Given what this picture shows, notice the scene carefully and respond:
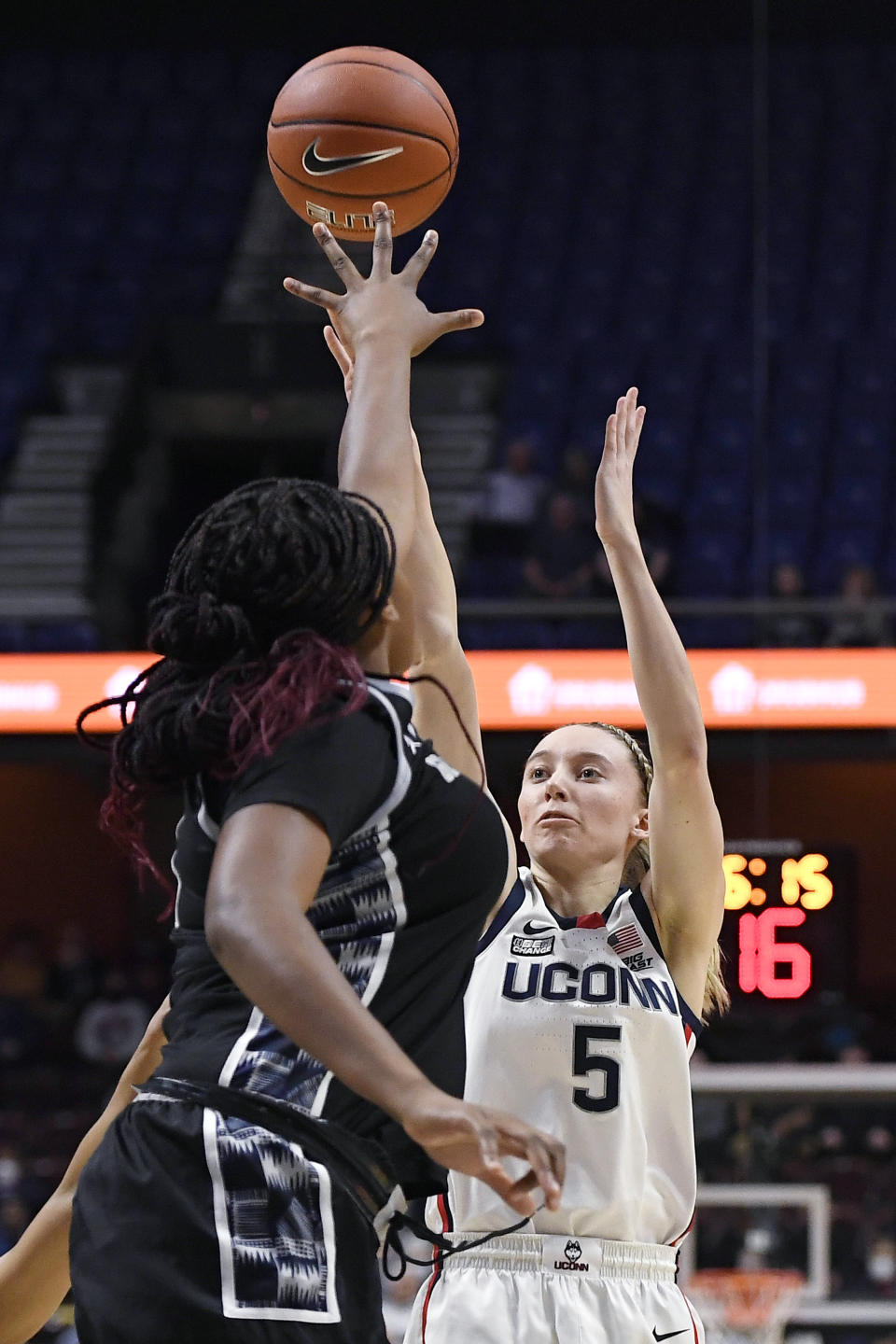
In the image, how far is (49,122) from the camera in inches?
570

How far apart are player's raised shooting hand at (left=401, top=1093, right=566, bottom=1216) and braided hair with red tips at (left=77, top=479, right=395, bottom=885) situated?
36 centimetres

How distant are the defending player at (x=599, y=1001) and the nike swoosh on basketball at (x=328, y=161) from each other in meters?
0.48

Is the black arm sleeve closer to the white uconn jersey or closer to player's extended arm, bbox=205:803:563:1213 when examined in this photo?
player's extended arm, bbox=205:803:563:1213

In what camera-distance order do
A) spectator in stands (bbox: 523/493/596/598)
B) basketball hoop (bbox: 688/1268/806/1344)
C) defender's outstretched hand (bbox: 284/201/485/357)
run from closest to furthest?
defender's outstretched hand (bbox: 284/201/485/357), basketball hoop (bbox: 688/1268/806/1344), spectator in stands (bbox: 523/493/596/598)

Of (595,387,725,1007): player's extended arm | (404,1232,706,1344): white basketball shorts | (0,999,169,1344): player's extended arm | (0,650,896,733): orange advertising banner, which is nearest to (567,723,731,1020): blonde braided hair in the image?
(595,387,725,1007): player's extended arm

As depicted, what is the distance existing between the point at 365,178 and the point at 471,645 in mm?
6865

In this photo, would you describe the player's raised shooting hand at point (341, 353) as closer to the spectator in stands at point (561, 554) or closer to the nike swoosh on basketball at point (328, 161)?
the nike swoosh on basketball at point (328, 161)

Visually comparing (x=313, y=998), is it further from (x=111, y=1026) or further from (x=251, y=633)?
(x=111, y=1026)

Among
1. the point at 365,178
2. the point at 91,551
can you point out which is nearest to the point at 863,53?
the point at 91,551

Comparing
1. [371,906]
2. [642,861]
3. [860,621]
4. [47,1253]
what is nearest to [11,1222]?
[860,621]

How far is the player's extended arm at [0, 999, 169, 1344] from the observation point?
76.8 inches

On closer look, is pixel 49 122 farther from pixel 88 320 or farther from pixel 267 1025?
pixel 267 1025

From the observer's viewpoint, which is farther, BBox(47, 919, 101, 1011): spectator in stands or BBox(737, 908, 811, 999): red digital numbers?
BBox(47, 919, 101, 1011): spectator in stands

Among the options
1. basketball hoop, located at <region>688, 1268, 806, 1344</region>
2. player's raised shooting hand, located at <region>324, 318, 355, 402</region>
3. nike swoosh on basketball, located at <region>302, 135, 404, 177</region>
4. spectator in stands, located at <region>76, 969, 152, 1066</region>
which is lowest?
basketball hoop, located at <region>688, 1268, 806, 1344</region>
